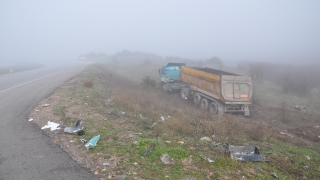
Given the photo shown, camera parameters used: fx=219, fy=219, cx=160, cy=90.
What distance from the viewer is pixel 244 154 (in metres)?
5.55

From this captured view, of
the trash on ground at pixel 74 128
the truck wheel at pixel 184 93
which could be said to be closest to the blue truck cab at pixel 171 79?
the truck wheel at pixel 184 93

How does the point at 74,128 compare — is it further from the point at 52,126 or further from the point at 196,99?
the point at 196,99

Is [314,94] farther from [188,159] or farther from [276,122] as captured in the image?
[188,159]

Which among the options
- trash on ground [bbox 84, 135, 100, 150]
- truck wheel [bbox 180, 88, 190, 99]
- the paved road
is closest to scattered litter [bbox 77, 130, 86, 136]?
trash on ground [bbox 84, 135, 100, 150]

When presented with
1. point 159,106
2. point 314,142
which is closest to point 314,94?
point 314,142

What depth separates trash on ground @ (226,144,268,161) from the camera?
211 inches

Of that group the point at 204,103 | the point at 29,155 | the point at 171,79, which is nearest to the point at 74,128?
the point at 29,155

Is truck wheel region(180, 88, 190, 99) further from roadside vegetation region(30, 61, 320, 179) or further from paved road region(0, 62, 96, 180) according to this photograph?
paved road region(0, 62, 96, 180)

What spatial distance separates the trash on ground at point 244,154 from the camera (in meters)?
5.37

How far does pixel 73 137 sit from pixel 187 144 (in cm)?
331

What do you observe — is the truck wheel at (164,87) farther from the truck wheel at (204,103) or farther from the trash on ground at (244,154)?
the trash on ground at (244,154)

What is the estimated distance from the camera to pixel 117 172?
4559 mm

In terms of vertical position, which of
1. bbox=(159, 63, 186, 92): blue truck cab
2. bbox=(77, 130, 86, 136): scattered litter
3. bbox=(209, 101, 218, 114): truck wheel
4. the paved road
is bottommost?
bbox=(209, 101, 218, 114): truck wheel

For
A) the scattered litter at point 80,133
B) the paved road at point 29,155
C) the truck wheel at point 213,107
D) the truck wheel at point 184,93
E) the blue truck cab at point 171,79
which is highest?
the blue truck cab at point 171,79
